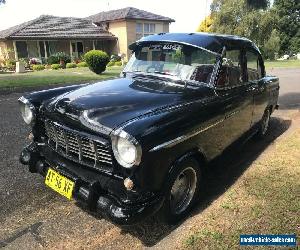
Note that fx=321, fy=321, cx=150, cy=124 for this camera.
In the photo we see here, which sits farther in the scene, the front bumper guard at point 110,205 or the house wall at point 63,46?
the house wall at point 63,46

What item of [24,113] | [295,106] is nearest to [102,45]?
[295,106]

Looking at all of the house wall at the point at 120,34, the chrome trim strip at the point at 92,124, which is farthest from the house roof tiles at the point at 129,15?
the chrome trim strip at the point at 92,124

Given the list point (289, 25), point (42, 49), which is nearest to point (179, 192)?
point (42, 49)

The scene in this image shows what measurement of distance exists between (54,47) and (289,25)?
37943 mm

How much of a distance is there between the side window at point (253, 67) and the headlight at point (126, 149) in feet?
9.64

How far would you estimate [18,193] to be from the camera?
4062 millimetres

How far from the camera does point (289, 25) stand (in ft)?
171

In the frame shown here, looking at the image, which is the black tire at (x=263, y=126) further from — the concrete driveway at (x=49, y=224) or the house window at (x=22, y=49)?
the house window at (x=22, y=49)

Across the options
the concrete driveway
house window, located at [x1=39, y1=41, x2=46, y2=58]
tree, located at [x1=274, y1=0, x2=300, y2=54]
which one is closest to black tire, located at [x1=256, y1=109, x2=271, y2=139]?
the concrete driveway

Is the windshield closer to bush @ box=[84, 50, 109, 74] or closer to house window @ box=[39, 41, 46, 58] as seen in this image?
bush @ box=[84, 50, 109, 74]

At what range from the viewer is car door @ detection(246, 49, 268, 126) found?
506cm

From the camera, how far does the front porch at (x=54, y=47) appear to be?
3369 centimetres

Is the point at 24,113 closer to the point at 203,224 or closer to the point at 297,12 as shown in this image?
the point at 203,224

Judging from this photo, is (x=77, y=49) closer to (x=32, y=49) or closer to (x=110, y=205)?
(x=32, y=49)
